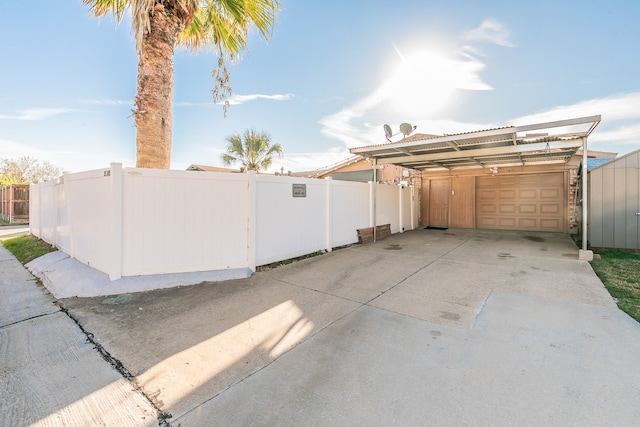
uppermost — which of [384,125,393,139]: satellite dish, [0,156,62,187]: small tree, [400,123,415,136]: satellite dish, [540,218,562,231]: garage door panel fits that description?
[0,156,62,187]: small tree

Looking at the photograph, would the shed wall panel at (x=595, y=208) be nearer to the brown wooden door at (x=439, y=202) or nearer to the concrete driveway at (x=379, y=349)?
the concrete driveway at (x=379, y=349)

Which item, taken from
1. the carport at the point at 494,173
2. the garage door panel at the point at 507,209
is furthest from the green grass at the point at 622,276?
the garage door panel at the point at 507,209

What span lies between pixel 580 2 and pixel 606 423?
28.2 feet

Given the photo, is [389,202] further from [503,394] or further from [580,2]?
[503,394]

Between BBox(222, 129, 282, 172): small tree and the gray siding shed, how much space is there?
670 inches

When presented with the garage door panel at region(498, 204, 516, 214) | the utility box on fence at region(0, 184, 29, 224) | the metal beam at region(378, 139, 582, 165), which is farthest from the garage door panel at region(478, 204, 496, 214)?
the utility box on fence at region(0, 184, 29, 224)

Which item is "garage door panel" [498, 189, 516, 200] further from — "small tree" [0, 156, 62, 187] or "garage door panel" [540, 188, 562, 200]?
"small tree" [0, 156, 62, 187]

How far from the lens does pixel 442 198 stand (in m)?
13.5

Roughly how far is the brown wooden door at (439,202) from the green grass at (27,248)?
14.6 metres

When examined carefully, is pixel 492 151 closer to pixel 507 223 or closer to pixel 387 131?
pixel 387 131

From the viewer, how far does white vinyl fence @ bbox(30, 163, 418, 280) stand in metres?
4.39

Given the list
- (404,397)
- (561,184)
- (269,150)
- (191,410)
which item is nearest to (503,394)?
(404,397)

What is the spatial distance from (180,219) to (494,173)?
12.8 meters

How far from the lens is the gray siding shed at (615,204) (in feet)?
22.1
